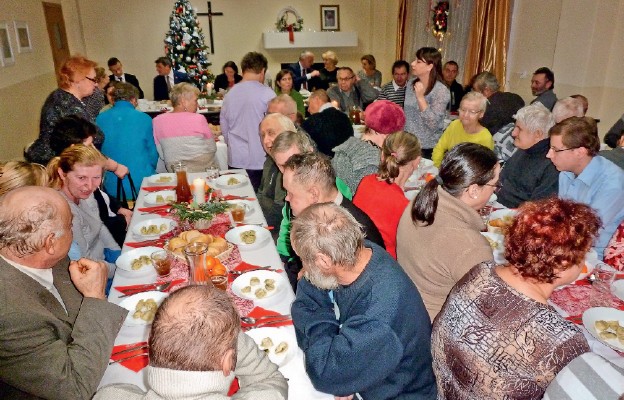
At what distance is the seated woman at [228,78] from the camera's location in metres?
7.70

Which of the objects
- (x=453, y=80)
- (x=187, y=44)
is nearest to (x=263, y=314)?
(x=453, y=80)

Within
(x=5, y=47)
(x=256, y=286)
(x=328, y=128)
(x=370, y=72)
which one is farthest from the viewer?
(x=370, y=72)

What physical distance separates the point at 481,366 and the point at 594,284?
1043 mm

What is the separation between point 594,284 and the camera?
1914 mm

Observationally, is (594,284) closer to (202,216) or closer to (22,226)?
(202,216)

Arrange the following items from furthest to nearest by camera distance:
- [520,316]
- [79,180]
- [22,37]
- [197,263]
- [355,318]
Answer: [22,37]
[79,180]
[197,263]
[355,318]
[520,316]

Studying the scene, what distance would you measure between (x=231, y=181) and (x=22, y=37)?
5224 millimetres

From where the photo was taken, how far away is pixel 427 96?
427cm

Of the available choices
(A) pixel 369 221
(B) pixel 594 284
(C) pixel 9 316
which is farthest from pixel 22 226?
(B) pixel 594 284

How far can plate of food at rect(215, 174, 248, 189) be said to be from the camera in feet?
10.8

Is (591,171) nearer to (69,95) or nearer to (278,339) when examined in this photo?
(278,339)

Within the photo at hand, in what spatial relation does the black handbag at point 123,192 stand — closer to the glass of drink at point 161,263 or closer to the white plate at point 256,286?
the glass of drink at point 161,263

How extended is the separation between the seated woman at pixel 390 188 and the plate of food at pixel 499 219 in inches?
23.9

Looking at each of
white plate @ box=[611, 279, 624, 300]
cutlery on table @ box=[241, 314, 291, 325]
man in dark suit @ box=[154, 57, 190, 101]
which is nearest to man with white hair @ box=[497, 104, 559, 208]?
white plate @ box=[611, 279, 624, 300]
